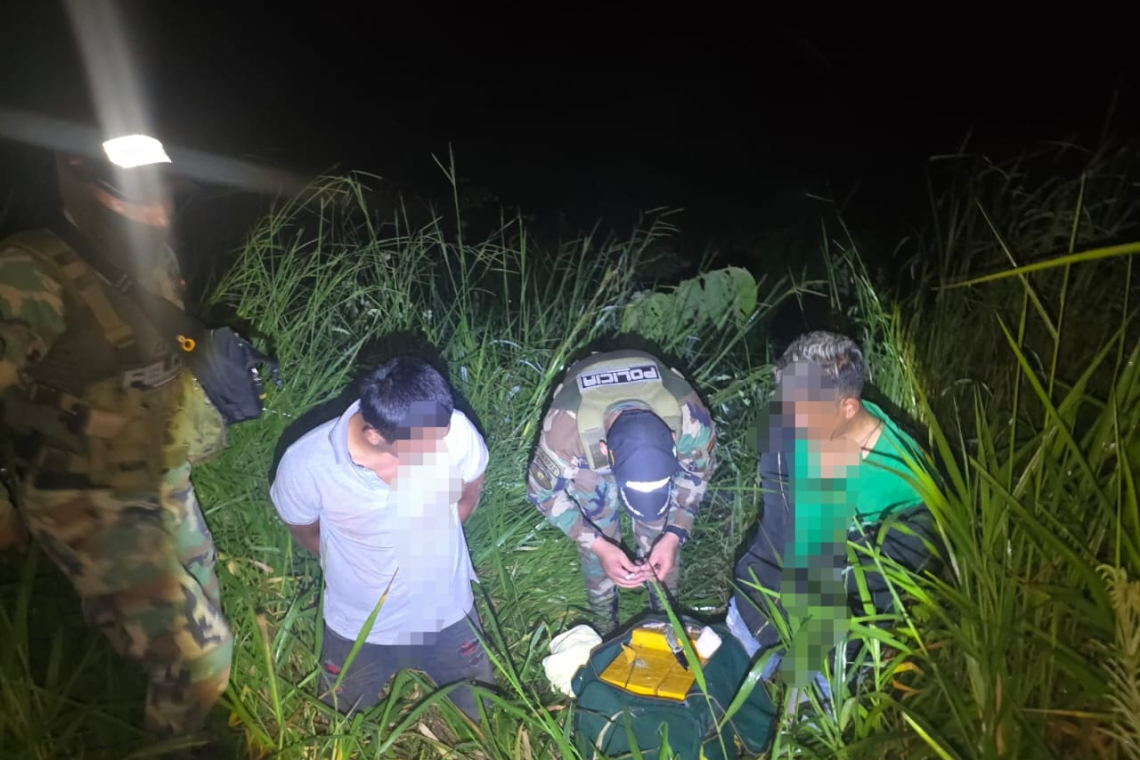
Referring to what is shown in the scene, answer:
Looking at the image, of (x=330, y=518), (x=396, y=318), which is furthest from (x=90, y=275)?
(x=396, y=318)

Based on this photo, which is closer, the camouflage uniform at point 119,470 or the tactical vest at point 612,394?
the camouflage uniform at point 119,470

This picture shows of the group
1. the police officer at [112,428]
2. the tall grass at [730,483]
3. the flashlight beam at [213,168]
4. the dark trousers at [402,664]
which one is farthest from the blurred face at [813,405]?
the flashlight beam at [213,168]

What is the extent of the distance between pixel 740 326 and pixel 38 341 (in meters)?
2.33

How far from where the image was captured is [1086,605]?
1.35m

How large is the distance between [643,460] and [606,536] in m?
0.47

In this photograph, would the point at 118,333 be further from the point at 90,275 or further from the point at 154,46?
the point at 154,46

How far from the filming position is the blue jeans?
180cm

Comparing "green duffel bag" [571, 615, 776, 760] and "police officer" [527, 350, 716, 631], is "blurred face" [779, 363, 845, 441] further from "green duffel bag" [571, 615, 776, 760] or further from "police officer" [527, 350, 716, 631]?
A: "green duffel bag" [571, 615, 776, 760]

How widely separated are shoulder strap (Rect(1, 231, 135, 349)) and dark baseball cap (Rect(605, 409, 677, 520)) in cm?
120

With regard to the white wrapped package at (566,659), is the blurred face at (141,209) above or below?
above

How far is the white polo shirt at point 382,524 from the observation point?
1862 millimetres

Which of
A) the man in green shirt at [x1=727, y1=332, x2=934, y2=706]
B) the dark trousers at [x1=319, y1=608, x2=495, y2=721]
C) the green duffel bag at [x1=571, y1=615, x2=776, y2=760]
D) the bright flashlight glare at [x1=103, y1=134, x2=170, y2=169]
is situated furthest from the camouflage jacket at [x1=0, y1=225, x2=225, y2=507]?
the man in green shirt at [x1=727, y1=332, x2=934, y2=706]

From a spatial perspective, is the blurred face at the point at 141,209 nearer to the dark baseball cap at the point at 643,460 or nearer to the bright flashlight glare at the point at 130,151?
the bright flashlight glare at the point at 130,151

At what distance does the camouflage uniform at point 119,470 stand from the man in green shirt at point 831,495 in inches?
54.2
